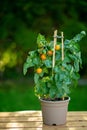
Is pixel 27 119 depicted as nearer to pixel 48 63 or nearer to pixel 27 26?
pixel 48 63

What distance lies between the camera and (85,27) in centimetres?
540

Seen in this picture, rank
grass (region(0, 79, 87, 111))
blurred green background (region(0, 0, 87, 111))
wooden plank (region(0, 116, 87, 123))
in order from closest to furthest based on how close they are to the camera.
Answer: wooden plank (region(0, 116, 87, 123))
grass (region(0, 79, 87, 111))
blurred green background (region(0, 0, 87, 111))

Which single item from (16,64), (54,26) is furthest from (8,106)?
(54,26)

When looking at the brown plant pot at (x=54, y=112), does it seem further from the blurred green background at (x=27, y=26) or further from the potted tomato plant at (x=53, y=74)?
the blurred green background at (x=27, y=26)

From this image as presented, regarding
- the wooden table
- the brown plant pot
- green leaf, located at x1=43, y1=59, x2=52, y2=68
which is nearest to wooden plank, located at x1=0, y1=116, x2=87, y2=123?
the wooden table

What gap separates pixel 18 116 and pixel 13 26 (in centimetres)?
276

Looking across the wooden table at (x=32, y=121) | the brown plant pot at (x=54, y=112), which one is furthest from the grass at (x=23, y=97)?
the brown plant pot at (x=54, y=112)

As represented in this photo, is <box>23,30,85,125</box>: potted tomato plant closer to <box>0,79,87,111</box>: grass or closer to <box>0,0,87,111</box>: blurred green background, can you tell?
<box>0,79,87,111</box>: grass

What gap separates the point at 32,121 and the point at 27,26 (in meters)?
2.90

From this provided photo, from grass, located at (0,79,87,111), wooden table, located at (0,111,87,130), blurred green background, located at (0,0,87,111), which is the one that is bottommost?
wooden table, located at (0,111,87,130)

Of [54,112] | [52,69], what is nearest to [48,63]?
[52,69]

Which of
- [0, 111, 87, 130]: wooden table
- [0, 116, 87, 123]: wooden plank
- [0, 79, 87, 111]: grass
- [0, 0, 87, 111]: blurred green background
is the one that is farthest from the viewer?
[0, 0, 87, 111]: blurred green background

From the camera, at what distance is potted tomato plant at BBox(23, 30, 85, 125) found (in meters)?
2.68

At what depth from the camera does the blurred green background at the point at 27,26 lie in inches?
213
